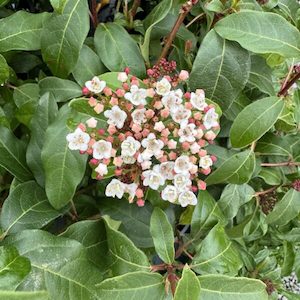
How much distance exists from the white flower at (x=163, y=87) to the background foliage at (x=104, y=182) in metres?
0.10

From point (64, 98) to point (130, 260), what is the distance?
0.25 meters

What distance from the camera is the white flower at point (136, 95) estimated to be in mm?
650

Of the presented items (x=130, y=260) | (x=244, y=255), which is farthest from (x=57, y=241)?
(x=244, y=255)

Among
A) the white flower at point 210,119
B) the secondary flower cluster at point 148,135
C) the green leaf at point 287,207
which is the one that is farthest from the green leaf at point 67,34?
the green leaf at point 287,207

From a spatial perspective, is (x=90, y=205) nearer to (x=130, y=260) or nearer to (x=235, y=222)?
(x=130, y=260)

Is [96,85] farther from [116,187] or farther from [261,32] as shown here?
[261,32]

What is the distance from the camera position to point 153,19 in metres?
0.81

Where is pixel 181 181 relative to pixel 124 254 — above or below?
above

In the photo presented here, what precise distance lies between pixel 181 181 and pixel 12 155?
0.90 ft

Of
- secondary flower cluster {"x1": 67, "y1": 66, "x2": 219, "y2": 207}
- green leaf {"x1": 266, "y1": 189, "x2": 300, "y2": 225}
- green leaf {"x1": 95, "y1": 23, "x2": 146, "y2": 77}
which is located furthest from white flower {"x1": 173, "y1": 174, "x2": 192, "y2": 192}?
green leaf {"x1": 266, "y1": 189, "x2": 300, "y2": 225}

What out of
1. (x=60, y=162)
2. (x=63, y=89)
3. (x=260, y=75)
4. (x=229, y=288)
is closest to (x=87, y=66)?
(x=63, y=89)

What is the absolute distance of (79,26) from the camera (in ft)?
2.52

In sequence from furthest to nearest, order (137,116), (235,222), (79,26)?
1. (235,222)
2. (79,26)
3. (137,116)

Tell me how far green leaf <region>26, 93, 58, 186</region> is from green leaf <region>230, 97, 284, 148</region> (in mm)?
262
